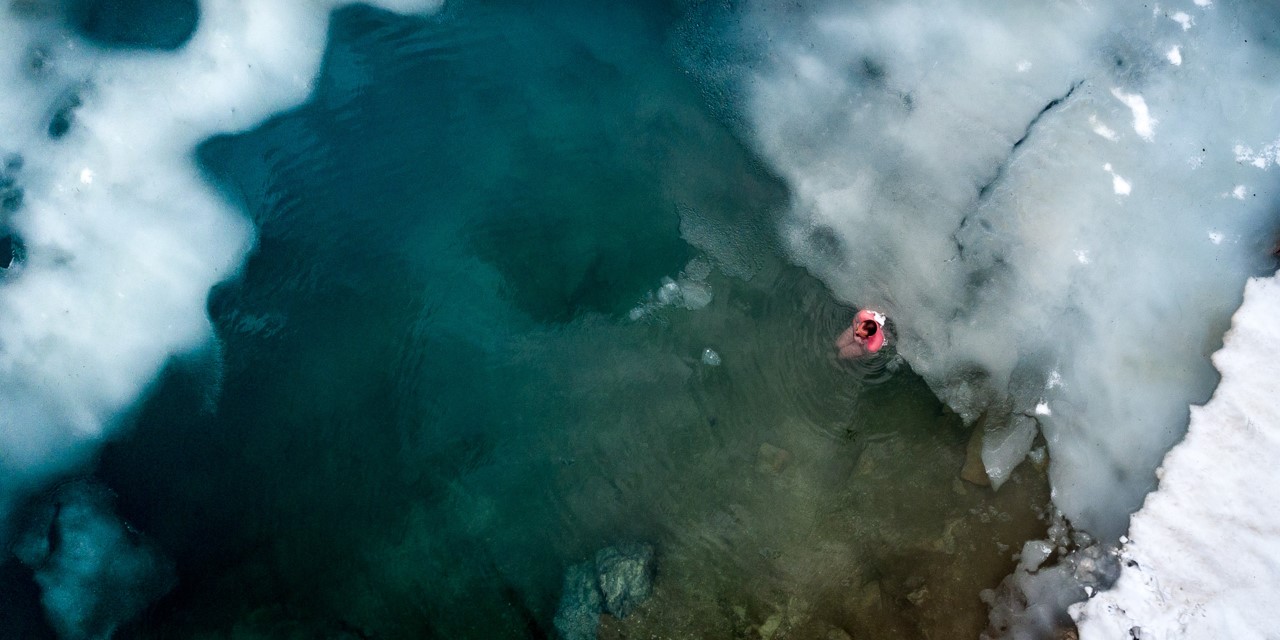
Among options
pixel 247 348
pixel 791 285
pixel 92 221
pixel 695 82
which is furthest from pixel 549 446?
pixel 92 221

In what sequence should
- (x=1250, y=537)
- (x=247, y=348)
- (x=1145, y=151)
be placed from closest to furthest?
(x=1250, y=537)
(x=1145, y=151)
(x=247, y=348)

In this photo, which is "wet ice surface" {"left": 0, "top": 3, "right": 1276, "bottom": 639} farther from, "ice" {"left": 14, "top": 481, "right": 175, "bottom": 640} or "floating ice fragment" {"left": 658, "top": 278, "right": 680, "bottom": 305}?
"ice" {"left": 14, "top": 481, "right": 175, "bottom": 640}

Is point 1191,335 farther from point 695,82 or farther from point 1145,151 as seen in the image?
point 695,82

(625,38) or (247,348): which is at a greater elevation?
(625,38)

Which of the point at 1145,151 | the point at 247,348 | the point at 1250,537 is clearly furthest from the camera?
the point at 247,348

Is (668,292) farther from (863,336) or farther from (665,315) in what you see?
(863,336)

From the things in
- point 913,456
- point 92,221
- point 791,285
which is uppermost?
point 791,285

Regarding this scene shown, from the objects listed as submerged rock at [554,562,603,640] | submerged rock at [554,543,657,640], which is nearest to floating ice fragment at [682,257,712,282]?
submerged rock at [554,543,657,640]
